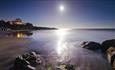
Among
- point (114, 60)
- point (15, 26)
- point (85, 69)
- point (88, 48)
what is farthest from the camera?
point (15, 26)

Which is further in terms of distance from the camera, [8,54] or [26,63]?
[8,54]

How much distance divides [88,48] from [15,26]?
133 metres

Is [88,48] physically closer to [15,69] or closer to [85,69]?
[85,69]

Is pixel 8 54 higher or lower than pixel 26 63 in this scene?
lower

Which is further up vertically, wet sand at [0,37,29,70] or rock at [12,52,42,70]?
rock at [12,52,42,70]

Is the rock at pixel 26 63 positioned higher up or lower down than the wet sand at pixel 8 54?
higher up

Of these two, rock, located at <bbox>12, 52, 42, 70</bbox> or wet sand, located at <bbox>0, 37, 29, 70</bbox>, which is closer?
rock, located at <bbox>12, 52, 42, 70</bbox>

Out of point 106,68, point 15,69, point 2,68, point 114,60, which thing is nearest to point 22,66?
point 15,69

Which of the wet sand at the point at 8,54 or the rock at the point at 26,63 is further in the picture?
the wet sand at the point at 8,54

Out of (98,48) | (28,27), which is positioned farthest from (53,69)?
(28,27)

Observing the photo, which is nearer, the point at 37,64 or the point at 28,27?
the point at 37,64

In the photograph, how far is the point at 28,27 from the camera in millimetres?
169750

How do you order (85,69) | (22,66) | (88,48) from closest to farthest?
(22,66) < (85,69) < (88,48)

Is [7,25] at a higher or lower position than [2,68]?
higher
